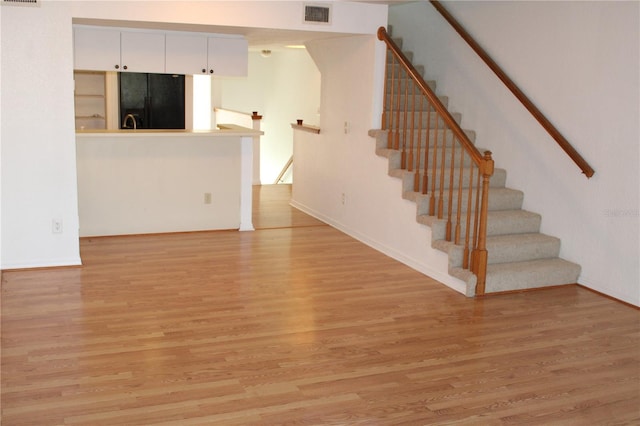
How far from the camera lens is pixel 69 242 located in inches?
216

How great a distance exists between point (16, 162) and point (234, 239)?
2171 mm

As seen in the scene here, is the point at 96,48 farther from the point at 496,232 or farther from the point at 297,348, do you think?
the point at 496,232

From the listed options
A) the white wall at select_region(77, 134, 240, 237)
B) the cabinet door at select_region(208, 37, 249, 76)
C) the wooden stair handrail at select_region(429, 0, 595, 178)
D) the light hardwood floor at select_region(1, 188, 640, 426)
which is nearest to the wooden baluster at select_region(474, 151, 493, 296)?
the light hardwood floor at select_region(1, 188, 640, 426)

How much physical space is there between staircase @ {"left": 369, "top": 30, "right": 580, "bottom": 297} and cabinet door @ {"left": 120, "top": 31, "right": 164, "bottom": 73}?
7.11ft

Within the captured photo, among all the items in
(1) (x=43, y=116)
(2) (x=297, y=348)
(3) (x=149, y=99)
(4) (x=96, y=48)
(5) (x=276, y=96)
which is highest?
(4) (x=96, y=48)

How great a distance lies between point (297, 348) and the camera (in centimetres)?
396

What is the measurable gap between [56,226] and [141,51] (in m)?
1.91

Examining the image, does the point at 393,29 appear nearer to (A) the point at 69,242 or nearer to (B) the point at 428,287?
(B) the point at 428,287

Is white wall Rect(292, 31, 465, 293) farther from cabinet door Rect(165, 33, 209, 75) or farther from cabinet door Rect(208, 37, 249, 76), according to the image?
cabinet door Rect(165, 33, 209, 75)

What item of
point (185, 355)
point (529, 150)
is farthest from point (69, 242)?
point (529, 150)

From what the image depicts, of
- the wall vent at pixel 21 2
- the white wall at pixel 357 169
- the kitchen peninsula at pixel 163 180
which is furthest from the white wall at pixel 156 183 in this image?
the wall vent at pixel 21 2

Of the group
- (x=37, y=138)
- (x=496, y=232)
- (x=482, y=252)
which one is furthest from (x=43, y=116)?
(x=496, y=232)

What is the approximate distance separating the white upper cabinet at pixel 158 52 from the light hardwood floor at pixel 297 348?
1805 mm

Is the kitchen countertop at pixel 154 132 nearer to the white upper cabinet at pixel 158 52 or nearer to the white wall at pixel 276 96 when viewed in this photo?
the white upper cabinet at pixel 158 52
